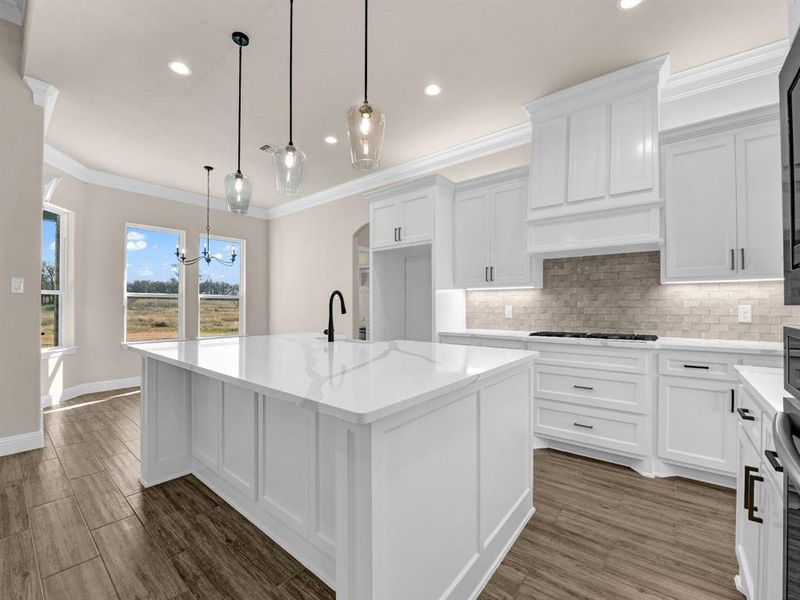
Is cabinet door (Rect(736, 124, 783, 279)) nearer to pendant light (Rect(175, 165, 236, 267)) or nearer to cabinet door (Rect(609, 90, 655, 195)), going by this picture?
cabinet door (Rect(609, 90, 655, 195))

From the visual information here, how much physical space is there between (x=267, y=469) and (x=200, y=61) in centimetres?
287

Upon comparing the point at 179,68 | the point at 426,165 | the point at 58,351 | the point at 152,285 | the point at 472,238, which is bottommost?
the point at 58,351

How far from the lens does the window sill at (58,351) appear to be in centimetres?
435

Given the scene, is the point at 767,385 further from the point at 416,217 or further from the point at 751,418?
the point at 416,217

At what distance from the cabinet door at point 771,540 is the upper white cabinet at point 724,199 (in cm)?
192

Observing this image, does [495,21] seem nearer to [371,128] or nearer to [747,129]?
[371,128]

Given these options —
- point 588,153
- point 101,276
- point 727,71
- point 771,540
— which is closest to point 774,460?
point 771,540

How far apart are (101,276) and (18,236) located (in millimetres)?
2177

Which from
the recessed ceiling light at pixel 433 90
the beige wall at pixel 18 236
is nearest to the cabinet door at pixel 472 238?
the recessed ceiling light at pixel 433 90

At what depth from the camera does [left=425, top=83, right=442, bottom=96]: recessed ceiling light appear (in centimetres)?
307

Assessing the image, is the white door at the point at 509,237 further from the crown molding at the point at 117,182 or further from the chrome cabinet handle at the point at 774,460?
the crown molding at the point at 117,182

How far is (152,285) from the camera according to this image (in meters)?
5.63

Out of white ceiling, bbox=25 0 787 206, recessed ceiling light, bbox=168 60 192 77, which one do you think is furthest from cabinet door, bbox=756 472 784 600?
recessed ceiling light, bbox=168 60 192 77

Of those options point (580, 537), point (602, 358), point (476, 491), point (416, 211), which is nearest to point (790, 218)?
point (476, 491)
